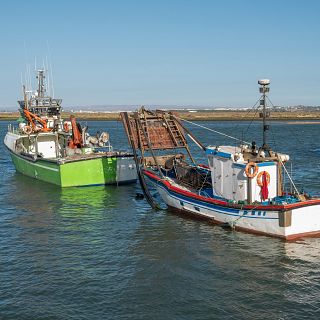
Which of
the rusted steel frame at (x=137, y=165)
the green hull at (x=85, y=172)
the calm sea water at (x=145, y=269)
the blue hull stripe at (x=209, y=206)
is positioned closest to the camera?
the calm sea water at (x=145, y=269)

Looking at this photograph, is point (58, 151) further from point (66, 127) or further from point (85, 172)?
point (85, 172)

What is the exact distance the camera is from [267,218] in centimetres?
2025

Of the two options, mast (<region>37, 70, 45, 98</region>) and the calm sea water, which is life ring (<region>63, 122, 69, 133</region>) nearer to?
mast (<region>37, 70, 45, 98</region>)

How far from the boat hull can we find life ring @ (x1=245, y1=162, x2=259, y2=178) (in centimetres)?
152

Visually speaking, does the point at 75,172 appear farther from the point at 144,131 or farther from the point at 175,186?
the point at 175,186

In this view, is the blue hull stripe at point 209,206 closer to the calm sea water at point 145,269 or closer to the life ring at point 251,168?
the calm sea water at point 145,269

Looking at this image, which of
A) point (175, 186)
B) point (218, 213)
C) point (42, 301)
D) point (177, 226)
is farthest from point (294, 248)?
point (42, 301)

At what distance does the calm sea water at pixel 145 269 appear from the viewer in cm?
1443

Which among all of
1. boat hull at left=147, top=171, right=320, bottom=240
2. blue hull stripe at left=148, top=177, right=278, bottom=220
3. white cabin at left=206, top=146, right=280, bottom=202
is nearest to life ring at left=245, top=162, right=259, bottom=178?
white cabin at left=206, top=146, right=280, bottom=202

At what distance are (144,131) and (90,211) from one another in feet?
20.4

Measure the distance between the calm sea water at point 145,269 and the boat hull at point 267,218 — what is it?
1.32 ft

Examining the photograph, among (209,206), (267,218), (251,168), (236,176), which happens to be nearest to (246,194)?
(236,176)

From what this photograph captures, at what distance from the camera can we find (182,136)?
31219mm

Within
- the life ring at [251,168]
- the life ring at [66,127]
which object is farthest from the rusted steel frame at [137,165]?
the life ring at [66,127]
